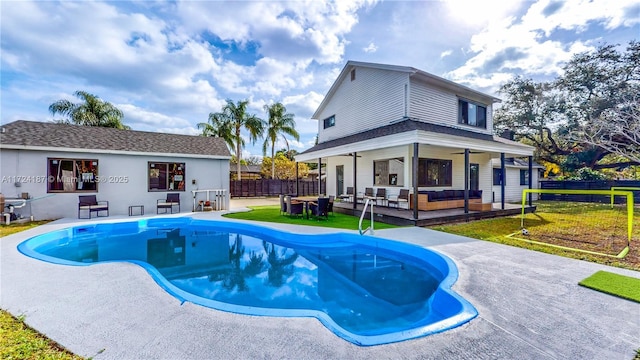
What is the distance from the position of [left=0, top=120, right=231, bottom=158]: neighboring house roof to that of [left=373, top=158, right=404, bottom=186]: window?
782 cm

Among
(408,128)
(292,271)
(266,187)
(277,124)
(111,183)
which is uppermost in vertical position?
(277,124)

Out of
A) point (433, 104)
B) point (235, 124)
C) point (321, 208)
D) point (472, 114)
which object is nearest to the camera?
point (321, 208)

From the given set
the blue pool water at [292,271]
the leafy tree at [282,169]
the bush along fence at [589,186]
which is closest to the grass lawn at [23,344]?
the blue pool water at [292,271]

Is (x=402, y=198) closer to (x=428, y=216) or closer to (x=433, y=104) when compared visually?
(x=428, y=216)

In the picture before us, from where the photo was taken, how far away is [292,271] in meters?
5.76

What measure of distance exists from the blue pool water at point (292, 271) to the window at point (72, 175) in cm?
324

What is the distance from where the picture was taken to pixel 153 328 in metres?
2.75

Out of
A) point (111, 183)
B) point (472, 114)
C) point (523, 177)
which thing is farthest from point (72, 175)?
point (523, 177)

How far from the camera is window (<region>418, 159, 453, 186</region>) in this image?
11812 millimetres

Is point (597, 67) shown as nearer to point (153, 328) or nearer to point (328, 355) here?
point (328, 355)

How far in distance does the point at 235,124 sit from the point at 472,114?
18.0 meters

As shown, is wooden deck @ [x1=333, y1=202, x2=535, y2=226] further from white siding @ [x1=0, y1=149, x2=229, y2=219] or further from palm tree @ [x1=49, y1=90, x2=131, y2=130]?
palm tree @ [x1=49, y1=90, x2=131, y2=130]

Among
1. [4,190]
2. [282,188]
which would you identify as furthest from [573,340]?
[282,188]

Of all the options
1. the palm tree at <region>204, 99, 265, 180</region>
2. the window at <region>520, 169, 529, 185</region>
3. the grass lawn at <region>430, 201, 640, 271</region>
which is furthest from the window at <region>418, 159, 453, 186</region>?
the palm tree at <region>204, 99, 265, 180</region>
